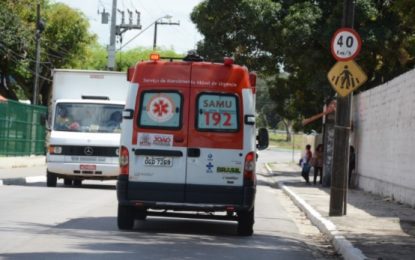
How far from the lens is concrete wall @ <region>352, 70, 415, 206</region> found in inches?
869

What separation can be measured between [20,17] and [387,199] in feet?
119

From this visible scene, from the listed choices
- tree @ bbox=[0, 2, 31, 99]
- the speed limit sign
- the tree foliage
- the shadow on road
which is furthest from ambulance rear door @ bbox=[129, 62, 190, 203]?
tree @ bbox=[0, 2, 31, 99]

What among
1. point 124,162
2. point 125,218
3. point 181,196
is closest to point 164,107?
point 124,162

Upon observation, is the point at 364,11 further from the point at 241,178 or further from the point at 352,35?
the point at 241,178

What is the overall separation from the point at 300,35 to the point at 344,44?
15227mm

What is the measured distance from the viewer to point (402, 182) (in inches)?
891

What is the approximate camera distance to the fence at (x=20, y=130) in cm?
3444

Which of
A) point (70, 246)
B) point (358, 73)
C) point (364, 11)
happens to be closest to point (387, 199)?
point (358, 73)

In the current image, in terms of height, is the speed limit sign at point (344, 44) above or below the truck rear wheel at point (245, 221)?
above

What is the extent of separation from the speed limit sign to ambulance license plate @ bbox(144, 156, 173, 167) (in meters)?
5.29

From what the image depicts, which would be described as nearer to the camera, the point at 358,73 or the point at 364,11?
the point at 358,73

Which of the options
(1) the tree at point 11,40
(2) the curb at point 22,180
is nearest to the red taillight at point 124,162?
(2) the curb at point 22,180

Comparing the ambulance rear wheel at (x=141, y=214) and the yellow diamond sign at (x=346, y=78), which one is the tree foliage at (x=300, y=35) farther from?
the ambulance rear wheel at (x=141, y=214)

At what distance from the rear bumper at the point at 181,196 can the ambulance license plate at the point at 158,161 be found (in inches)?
11.8
